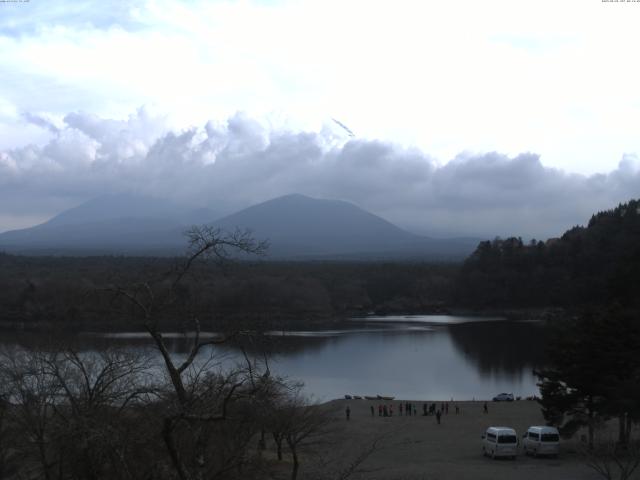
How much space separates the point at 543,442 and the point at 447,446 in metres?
2.58

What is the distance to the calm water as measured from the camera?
2461cm

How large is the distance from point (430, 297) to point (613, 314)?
158ft

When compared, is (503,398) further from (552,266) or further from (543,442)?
(552,266)

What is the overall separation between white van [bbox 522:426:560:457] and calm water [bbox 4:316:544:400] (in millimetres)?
6009

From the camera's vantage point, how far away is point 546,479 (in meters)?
11.1

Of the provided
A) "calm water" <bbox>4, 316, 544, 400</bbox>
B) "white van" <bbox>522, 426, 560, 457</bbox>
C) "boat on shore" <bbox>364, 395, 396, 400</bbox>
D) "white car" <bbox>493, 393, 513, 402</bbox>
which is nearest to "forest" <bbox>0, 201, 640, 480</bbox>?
"white van" <bbox>522, 426, 560, 457</bbox>

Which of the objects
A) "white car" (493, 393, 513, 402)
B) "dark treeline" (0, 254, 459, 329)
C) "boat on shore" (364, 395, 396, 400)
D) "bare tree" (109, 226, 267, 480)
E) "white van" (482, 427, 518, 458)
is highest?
"bare tree" (109, 226, 267, 480)

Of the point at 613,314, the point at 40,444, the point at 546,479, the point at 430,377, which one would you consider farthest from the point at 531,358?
the point at 40,444

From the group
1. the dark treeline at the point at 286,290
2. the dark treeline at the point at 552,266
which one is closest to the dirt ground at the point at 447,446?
the dark treeline at the point at 286,290

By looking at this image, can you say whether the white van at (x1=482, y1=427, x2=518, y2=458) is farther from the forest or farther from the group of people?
the group of people

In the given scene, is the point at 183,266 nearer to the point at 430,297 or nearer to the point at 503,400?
the point at 503,400

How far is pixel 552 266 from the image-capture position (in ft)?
182

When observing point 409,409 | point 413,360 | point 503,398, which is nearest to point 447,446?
point 409,409

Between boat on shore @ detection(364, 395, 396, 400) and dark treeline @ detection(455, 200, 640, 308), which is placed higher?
dark treeline @ detection(455, 200, 640, 308)
